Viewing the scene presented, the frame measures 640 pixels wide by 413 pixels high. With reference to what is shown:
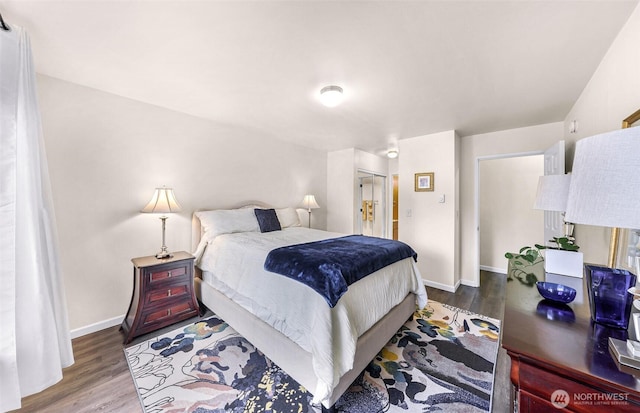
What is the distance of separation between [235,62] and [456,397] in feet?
9.59

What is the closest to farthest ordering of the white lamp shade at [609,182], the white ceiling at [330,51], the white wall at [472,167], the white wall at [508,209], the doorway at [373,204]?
the white lamp shade at [609,182], the white ceiling at [330,51], the white wall at [472,167], the white wall at [508,209], the doorway at [373,204]

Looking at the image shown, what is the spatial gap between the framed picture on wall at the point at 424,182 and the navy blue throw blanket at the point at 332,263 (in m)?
1.76

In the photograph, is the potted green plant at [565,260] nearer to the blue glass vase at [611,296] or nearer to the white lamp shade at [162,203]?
the blue glass vase at [611,296]

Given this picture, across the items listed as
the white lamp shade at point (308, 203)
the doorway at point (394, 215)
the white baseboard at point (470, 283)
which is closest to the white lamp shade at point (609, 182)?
the white baseboard at point (470, 283)

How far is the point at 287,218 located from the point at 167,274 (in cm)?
180

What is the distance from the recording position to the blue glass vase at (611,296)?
87 cm

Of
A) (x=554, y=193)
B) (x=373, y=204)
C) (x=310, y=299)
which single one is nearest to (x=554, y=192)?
(x=554, y=193)

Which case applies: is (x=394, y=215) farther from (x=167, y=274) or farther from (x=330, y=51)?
(x=167, y=274)

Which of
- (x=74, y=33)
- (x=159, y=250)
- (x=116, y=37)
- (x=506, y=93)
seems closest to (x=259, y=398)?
(x=159, y=250)

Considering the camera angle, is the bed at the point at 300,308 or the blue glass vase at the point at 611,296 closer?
the blue glass vase at the point at 611,296

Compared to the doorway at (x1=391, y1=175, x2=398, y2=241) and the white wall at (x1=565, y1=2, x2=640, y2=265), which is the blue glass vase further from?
the doorway at (x1=391, y1=175, x2=398, y2=241)

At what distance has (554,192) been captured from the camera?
1545mm

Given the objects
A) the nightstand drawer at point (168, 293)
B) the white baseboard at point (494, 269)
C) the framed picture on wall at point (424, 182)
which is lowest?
the white baseboard at point (494, 269)

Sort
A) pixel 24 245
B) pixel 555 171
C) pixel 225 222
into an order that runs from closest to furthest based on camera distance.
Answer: pixel 24 245, pixel 555 171, pixel 225 222
